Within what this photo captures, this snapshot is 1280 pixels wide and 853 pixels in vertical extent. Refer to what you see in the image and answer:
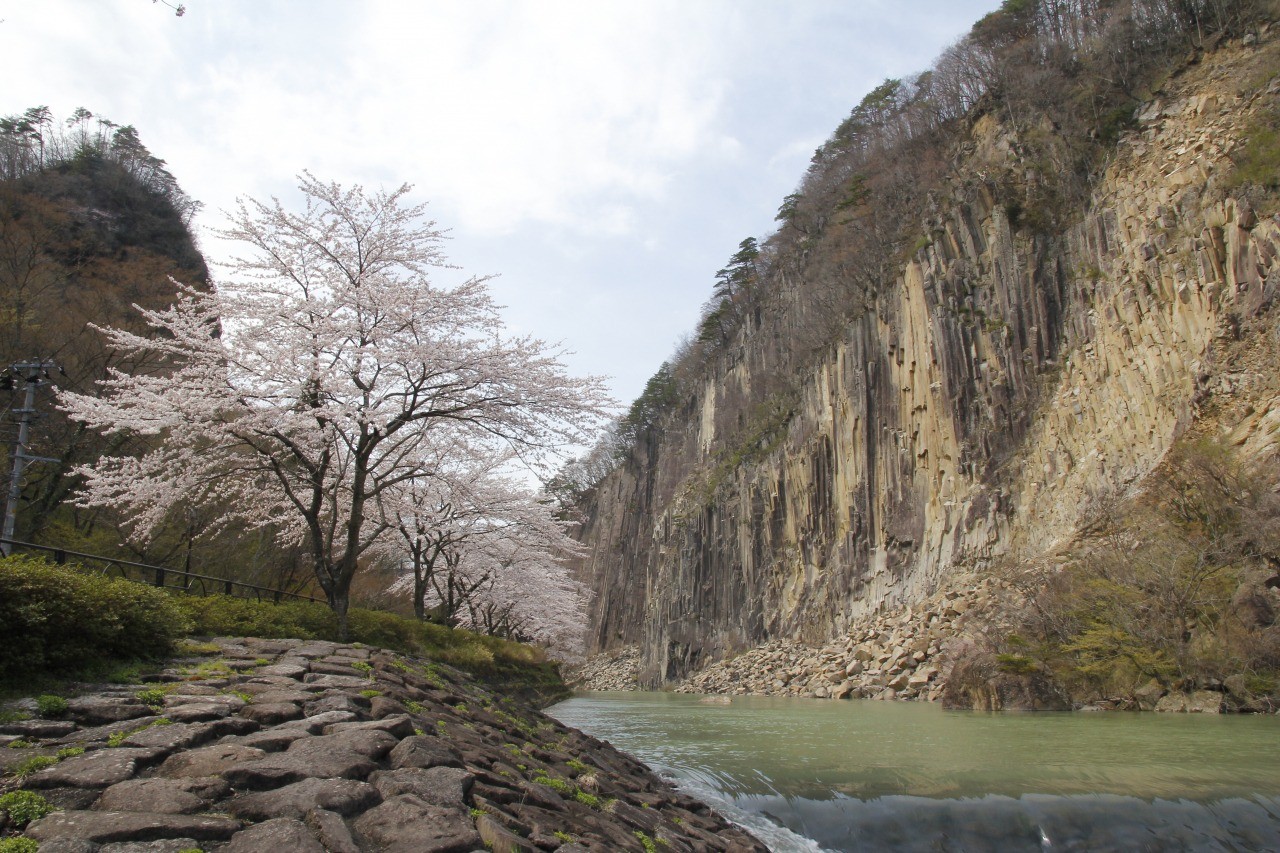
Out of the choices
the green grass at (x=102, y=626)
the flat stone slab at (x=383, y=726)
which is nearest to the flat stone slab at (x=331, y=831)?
the flat stone slab at (x=383, y=726)

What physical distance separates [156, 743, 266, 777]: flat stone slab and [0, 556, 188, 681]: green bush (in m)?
2.12

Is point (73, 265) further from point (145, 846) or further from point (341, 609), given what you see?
point (145, 846)

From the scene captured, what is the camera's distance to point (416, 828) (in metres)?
4.15

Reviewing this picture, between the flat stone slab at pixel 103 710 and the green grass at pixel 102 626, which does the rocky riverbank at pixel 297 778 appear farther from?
the green grass at pixel 102 626

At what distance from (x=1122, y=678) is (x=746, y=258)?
56930 mm

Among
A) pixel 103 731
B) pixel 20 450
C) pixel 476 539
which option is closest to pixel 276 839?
pixel 103 731

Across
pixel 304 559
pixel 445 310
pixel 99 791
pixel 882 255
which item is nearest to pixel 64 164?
pixel 304 559

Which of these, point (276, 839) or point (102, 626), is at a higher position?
point (102, 626)

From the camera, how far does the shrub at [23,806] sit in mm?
3674

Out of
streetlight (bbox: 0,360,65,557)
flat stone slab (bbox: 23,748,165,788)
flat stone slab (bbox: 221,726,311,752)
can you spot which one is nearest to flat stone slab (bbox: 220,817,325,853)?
flat stone slab (bbox: 23,748,165,788)

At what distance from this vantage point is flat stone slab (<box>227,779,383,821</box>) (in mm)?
4098

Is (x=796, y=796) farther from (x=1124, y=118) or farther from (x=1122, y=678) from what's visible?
(x=1124, y=118)

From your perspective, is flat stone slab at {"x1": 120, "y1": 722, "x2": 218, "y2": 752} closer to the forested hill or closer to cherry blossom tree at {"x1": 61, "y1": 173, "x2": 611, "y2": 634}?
cherry blossom tree at {"x1": 61, "y1": 173, "x2": 611, "y2": 634}

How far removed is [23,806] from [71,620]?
10.7ft
